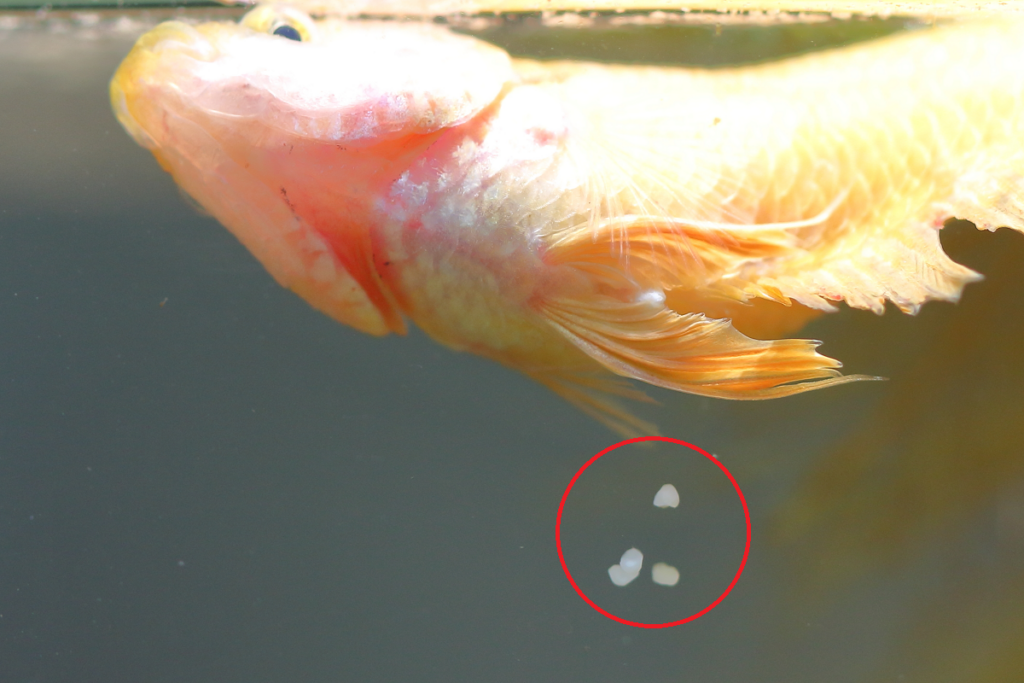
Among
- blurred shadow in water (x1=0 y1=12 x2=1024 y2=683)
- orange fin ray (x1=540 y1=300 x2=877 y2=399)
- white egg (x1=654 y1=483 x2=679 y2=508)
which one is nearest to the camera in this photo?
orange fin ray (x1=540 y1=300 x2=877 y2=399)

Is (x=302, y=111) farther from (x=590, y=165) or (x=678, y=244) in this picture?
(x=678, y=244)

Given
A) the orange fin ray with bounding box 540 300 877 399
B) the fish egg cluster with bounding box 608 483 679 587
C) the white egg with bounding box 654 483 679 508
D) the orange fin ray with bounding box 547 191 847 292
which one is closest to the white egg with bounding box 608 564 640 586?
the fish egg cluster with bounding box 608 483 679 587

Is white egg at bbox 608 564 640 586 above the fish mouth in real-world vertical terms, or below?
below

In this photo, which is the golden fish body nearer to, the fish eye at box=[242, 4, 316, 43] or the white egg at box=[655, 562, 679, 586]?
the fish eye at box=[242, 4, 316, 43]

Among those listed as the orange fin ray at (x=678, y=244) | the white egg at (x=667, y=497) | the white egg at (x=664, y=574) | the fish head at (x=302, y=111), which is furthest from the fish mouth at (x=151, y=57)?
the white egg at (x=664, y=574)

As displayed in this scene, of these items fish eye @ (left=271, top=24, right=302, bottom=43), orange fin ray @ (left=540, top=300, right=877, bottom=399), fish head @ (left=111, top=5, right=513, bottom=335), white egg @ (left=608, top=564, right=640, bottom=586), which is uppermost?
fish eye @ (left=271, top=24, right=302, bottom=43)

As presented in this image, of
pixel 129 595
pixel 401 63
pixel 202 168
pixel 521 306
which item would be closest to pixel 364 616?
pixel 129 595
